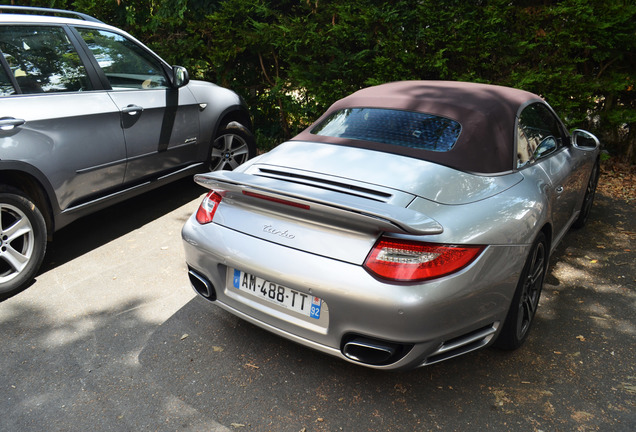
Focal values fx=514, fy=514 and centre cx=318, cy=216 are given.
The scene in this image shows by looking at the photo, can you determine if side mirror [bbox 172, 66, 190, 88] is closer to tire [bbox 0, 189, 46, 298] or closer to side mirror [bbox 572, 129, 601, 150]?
tire [bbox 0, 189, 46, 298]

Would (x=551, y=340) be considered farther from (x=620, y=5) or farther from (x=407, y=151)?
(x=620, y=5)

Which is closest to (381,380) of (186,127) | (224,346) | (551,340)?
(224,346)

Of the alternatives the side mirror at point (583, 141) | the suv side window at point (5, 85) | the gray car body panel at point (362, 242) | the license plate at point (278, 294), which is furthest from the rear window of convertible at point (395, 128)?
the suv side window at point (5, 85)

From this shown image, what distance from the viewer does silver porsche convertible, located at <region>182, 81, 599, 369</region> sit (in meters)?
2.29

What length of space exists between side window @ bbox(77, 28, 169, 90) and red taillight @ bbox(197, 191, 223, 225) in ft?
7.07

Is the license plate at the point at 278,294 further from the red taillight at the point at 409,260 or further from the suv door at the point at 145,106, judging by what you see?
the suv door at the point at 145,106

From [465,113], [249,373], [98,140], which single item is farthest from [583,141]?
[98,140]

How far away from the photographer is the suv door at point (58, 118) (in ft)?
12.0

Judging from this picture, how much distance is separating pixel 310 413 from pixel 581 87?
5.17 meters

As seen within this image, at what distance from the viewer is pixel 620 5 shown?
18.3 feet

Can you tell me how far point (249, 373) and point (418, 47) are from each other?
497 cm

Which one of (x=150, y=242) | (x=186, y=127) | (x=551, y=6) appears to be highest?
(x=551, y=6)

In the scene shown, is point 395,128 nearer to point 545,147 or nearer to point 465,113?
point 465,113

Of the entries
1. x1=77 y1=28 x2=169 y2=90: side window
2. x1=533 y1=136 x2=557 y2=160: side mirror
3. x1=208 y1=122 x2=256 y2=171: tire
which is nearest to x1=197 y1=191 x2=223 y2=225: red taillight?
x1=533 y1=136 x2=557 y2=160: side mirror
